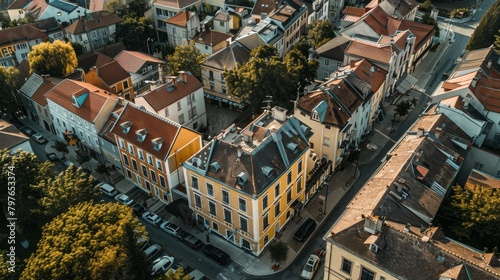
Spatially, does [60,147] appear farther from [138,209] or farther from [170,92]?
[170,92]

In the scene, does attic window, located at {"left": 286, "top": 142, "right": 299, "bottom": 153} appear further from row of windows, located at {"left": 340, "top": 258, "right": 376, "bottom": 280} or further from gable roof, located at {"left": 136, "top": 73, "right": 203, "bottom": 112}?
gable roof, located at {"left": 136, "top": 73, "right": 203, "bottom": 112}

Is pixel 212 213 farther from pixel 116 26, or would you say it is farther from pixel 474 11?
pixel 474 11

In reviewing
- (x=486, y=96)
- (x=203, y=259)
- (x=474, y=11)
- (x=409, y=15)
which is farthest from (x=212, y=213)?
(x=474, y=11)

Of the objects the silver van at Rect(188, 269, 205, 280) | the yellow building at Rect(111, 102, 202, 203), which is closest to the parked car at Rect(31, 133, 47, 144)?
the yellow building at Rect(111, 102, 202, 203)

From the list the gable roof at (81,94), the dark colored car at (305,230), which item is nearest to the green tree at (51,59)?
the gable roof at (81,94)

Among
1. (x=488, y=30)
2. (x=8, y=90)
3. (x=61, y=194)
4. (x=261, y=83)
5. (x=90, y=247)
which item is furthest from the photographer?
(x=488, y=30)

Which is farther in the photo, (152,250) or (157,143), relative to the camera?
(157,143)

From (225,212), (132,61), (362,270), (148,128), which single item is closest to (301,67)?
(148,128)
